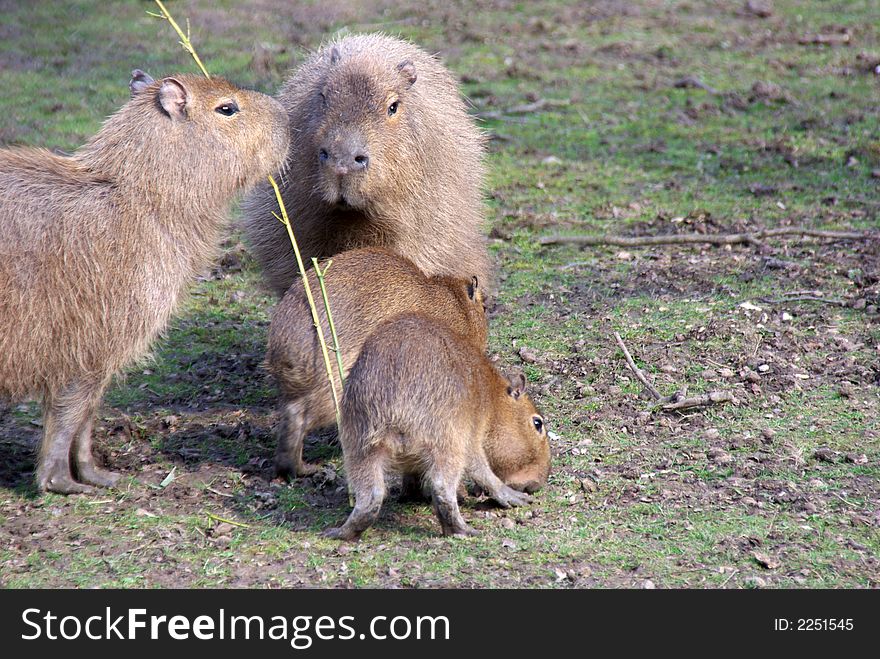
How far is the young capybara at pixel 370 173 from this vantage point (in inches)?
180

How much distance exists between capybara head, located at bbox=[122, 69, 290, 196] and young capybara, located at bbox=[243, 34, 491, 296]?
0.28 m

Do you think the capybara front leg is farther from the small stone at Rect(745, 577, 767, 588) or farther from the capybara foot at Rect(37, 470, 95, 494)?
the small stone at Rect(745, 577, 767, 588)

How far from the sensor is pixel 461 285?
4480 mm

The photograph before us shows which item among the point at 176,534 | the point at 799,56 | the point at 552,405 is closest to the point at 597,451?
the point at 552,405

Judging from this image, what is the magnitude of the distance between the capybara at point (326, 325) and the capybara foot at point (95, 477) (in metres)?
0.61

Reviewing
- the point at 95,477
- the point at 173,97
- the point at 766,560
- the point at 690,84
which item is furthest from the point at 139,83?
the point at 690,84

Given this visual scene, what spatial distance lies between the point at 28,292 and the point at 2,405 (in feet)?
3.94

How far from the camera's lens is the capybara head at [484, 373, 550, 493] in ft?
13.1

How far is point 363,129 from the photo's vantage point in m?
4.61

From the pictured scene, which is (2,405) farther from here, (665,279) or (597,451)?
(665,279)

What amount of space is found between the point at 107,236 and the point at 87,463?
852mm

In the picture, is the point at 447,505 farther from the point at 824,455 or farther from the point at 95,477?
the point at 824,455

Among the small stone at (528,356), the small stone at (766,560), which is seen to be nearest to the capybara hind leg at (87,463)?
the small stone at (528,356)

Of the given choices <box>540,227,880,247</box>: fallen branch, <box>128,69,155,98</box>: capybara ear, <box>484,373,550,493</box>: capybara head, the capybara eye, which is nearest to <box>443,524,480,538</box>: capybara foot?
<box>484,373,550,493</box>: capybara head
